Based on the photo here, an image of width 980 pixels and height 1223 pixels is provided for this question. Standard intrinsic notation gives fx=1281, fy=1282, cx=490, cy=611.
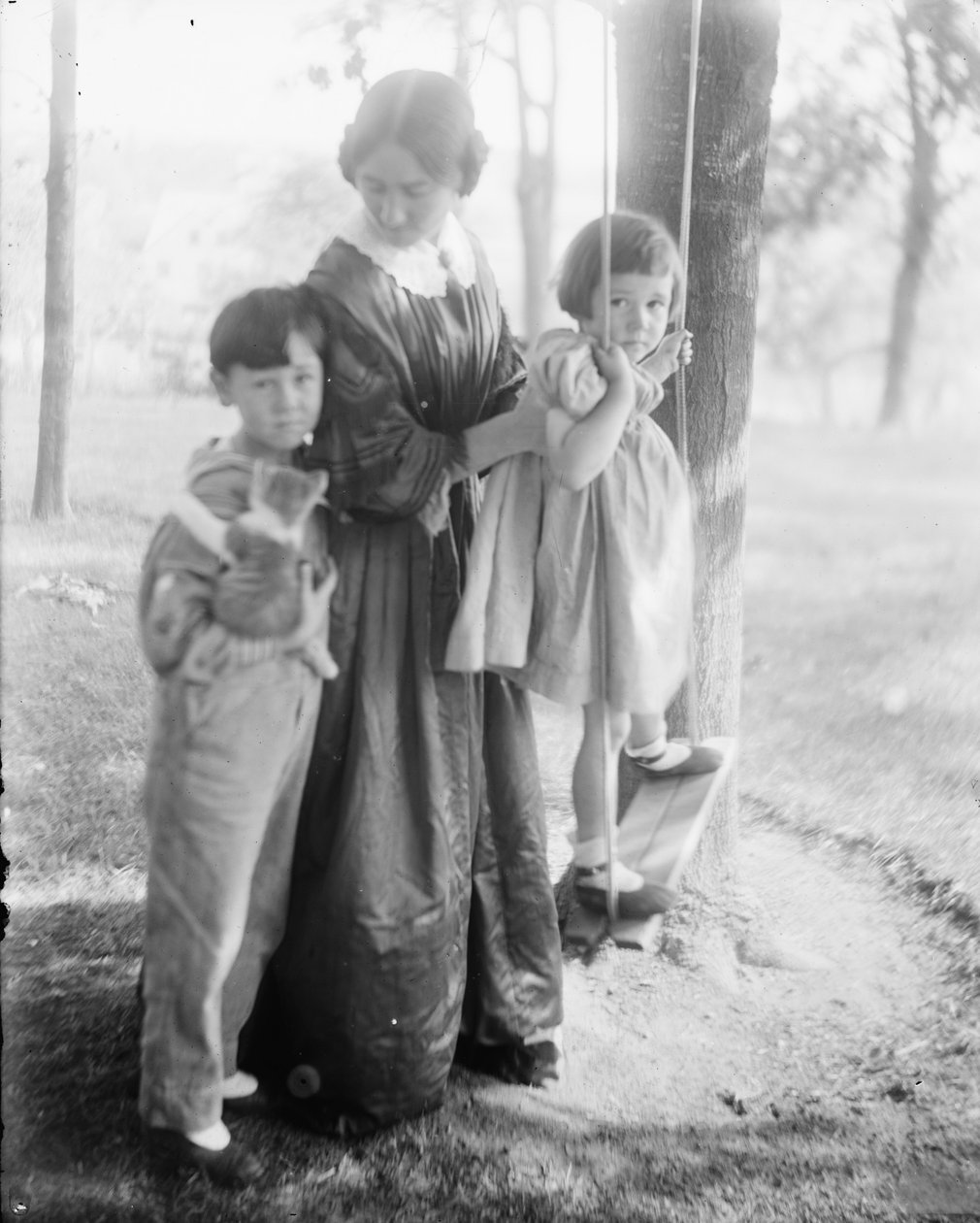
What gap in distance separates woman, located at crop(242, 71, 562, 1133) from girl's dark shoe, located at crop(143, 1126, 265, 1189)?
20 centimetres

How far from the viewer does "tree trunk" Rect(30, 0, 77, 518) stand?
2.43m

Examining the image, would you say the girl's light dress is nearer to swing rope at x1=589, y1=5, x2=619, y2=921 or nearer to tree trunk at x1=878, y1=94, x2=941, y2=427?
swing rope at x1=589, y1=5, x2=619, y2=921

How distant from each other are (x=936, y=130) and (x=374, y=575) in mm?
1586

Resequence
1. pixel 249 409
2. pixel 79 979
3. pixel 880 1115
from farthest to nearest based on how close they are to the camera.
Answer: pixel 79 979 < pixel 880 1115 < pixel 249 409

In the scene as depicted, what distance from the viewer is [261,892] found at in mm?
2508

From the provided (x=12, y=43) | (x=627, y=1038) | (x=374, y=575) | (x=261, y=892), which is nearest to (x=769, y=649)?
(x=627, y=1038)

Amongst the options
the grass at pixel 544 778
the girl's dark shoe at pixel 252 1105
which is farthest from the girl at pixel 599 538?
the girl's dark shoe at pixel 252 1105

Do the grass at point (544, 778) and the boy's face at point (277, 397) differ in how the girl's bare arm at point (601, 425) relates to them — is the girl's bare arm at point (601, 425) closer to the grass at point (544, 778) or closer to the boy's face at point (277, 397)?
the boy's face at point (277, 397)

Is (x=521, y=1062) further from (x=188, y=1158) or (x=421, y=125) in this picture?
(x=421, y=125)

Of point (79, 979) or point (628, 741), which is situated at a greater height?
point (628, 741)

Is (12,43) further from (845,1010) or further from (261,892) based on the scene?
(845,1010)

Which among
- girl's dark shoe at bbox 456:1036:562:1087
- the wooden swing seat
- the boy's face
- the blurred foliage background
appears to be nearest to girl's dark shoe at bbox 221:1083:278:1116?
girl's dark shoe at bbox 456:1036:562:1087

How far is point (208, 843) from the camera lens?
2.35m

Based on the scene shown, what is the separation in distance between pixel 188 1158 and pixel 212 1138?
0.18 ft
